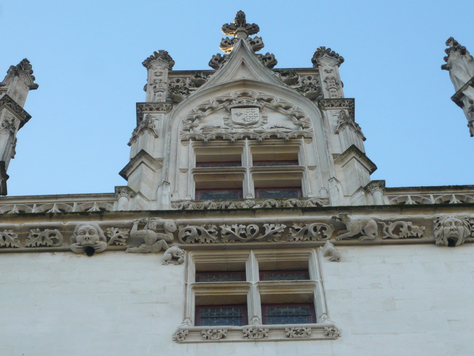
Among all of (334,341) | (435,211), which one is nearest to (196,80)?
(435,211)

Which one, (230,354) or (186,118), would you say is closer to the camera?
(230,354)

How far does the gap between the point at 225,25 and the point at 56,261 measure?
484 inches

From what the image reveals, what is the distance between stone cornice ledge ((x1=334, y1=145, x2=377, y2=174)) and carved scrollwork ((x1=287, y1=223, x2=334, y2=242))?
10.3 feet

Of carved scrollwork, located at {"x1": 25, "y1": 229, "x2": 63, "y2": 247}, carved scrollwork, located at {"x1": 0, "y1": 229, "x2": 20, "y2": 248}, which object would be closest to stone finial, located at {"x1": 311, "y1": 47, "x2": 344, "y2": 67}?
carved scrollwork, located at {"x1": 25, "y1": 229, "x2": 63, "y2": 247}

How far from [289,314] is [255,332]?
51.5 inches

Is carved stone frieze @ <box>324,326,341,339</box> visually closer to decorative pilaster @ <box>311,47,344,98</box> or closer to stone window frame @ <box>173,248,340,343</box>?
stone window frame @ <box>173,248,340,343</box>

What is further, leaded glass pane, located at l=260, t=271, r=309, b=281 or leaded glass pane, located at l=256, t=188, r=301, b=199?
leaded glass pane, located at l=256, t=188, r=301, b=199

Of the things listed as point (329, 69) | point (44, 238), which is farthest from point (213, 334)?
point (329, 69)

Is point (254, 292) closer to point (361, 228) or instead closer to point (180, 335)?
point (180, 335)

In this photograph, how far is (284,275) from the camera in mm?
14469

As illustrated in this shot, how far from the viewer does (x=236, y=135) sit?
62.2 feet

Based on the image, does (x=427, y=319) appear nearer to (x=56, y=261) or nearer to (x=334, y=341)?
(x=334, y=341)

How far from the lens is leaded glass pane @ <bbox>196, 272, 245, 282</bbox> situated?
14406mm

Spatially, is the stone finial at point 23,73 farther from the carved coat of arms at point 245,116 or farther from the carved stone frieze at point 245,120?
the carved coat of arms at point 245,116
